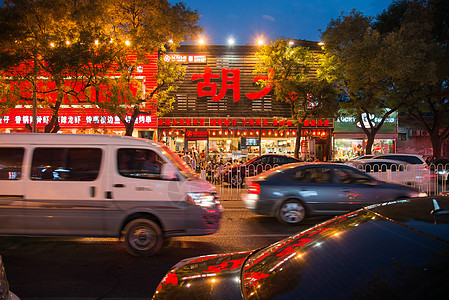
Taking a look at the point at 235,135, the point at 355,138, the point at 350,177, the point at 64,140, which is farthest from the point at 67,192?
the point at 355,138

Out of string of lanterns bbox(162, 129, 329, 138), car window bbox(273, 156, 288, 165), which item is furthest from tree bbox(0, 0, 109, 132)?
string of lanterns bbox(162, 129, 329, 138)

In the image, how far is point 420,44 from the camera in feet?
56.7

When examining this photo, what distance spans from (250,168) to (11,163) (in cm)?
1081

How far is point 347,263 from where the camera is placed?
1.72 m

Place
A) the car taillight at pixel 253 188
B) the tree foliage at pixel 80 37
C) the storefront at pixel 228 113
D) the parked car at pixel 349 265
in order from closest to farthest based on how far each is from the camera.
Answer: the parked car at pixel 349 265 → the car taillight at pixel 253 188 → the tree foliage at pixel 80 37 → the storefront at pixel 228 113

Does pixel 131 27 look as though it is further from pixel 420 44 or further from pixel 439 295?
pixel 439 295

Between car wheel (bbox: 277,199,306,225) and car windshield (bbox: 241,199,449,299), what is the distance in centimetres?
589

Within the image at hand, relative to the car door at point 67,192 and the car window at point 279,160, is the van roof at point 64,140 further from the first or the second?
the car window at point 279,160

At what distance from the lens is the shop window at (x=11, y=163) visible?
573 cm

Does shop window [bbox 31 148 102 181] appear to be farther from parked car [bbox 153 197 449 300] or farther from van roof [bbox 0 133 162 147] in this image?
parked car [bbox 153 197 449 300]

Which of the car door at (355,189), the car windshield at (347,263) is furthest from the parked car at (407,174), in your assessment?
the car windshield at (347,263)

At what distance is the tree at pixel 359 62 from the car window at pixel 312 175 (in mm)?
11449

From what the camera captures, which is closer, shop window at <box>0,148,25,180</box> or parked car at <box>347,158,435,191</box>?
shop window at <box>0,148,25,180</box>

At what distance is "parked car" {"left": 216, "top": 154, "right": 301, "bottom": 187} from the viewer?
1506cm
